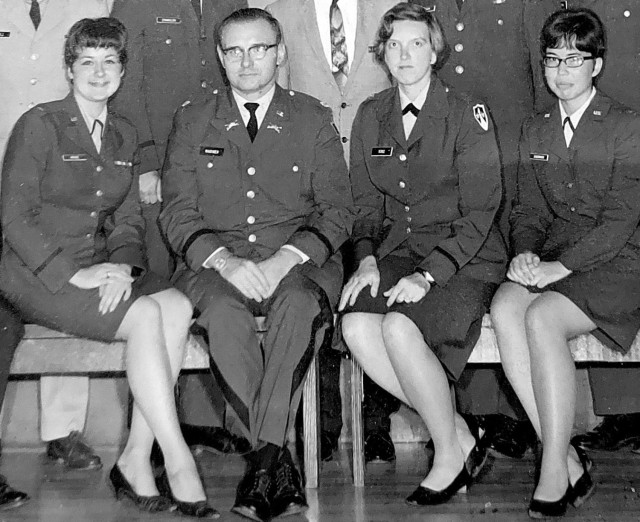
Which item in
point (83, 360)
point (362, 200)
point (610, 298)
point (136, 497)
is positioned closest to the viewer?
point (136, 497)

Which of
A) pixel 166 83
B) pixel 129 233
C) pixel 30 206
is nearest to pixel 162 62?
pixel 166 83

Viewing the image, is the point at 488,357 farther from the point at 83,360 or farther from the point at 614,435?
the point at 83,360

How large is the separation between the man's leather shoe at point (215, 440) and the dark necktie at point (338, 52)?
1318 mm

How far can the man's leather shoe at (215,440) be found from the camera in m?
3.40

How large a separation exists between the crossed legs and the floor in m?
0.13

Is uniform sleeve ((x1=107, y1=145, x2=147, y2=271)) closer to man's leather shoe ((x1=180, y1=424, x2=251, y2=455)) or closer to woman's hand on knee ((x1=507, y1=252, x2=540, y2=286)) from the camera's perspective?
man's leather shoe ((x1=180, y1=424, x2=251, y2=455))

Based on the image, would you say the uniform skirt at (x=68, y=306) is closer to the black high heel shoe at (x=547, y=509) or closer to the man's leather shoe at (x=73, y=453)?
the man's leather shoe at (x=73, y=453)

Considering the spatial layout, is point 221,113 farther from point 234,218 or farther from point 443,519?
point 443,519

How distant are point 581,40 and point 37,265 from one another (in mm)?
1794

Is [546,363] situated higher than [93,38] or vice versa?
[93,38]

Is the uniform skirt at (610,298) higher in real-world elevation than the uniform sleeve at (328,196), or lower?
lower

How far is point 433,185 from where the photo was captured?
310 centimetres

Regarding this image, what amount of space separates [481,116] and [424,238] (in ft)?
1.41

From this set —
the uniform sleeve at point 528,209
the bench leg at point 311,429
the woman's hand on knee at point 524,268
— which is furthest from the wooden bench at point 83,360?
the uniform sleeve at point 528,209
